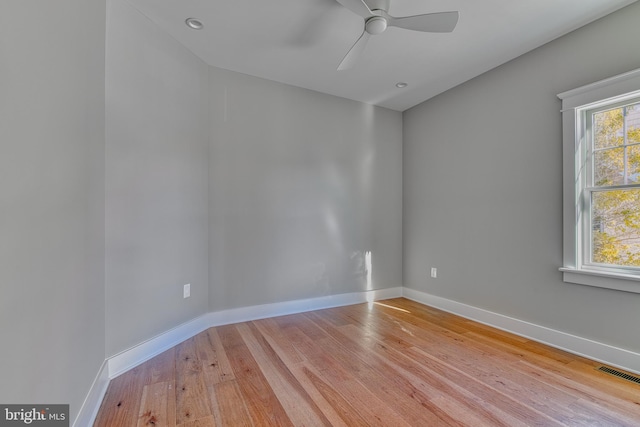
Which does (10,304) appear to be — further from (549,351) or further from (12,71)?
(549,351)

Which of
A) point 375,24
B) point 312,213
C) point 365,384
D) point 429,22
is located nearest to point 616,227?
point 429,22

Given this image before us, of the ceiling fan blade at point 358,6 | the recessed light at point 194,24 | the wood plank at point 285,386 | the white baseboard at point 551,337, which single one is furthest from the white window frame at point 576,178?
the recessed light at point 194,24

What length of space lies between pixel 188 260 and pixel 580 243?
3.40 metres

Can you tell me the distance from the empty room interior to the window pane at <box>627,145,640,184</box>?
1cm

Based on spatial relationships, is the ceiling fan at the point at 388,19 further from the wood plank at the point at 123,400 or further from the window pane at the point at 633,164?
the wood plank at the point at 123,400

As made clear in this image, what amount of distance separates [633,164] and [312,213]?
280 cm

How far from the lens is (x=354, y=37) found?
236 cm

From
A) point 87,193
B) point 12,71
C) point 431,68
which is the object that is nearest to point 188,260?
point 87,193

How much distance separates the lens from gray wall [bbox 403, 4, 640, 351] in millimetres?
2124

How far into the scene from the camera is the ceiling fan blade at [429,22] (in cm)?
180

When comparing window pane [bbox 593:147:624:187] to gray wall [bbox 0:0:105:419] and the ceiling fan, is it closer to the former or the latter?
the ceiling fan

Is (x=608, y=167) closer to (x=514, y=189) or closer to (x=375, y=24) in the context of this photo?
(x=514, y=189)

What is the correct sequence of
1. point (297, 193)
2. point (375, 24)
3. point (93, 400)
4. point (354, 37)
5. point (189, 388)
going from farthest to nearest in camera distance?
point (297, 193)
point (354, 37)
point (375, 24)
point (189, 388)
point (93, 400)

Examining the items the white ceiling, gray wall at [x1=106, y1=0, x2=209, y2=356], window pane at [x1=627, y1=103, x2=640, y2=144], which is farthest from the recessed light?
window pane at [x1=627, y1=103, x2=640, y2=144]
